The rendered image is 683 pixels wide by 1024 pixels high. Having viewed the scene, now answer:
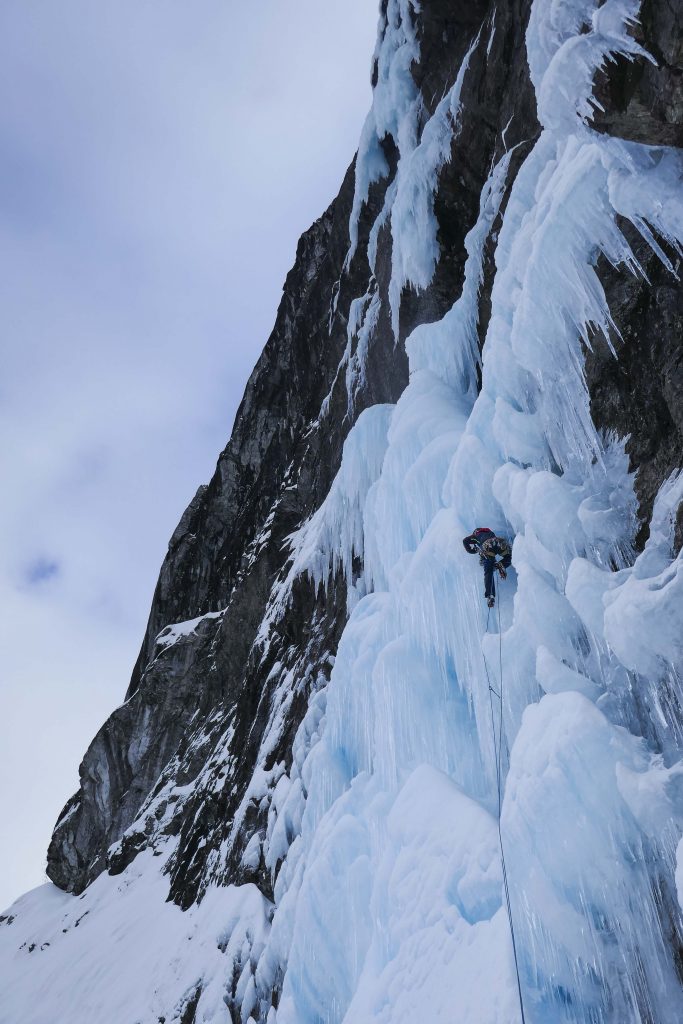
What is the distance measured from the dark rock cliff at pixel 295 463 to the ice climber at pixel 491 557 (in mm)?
1175

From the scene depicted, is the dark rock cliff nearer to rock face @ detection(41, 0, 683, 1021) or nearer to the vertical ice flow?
rock face @ detection(41, 0, 683, 1021)

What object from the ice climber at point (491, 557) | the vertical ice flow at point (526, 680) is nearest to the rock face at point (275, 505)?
the vertical ice flow at point (526, 680)

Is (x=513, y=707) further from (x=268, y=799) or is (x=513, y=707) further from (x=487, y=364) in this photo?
(x=268, y=799)

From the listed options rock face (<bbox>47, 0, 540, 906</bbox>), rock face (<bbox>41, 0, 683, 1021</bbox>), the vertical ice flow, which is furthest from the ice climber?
rock face (<bbox>47, 0, 540, 906</bbox>)

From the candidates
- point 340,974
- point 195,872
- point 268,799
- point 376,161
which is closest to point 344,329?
point 376,161

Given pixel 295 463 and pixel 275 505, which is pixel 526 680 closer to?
pixel 275 505

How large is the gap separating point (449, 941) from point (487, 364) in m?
4.24

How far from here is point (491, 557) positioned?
18.2 feet

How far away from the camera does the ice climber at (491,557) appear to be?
549 centimetres

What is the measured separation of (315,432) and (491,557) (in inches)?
455

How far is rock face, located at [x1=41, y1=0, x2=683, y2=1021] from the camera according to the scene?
15.3 feet

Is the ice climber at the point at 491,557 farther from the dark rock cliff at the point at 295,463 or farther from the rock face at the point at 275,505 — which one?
the rock face at the point at 275,505

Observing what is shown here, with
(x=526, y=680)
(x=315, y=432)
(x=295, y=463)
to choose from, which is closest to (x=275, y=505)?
(x=295, y=463)

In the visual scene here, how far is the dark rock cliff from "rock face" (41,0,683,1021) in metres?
0.03
